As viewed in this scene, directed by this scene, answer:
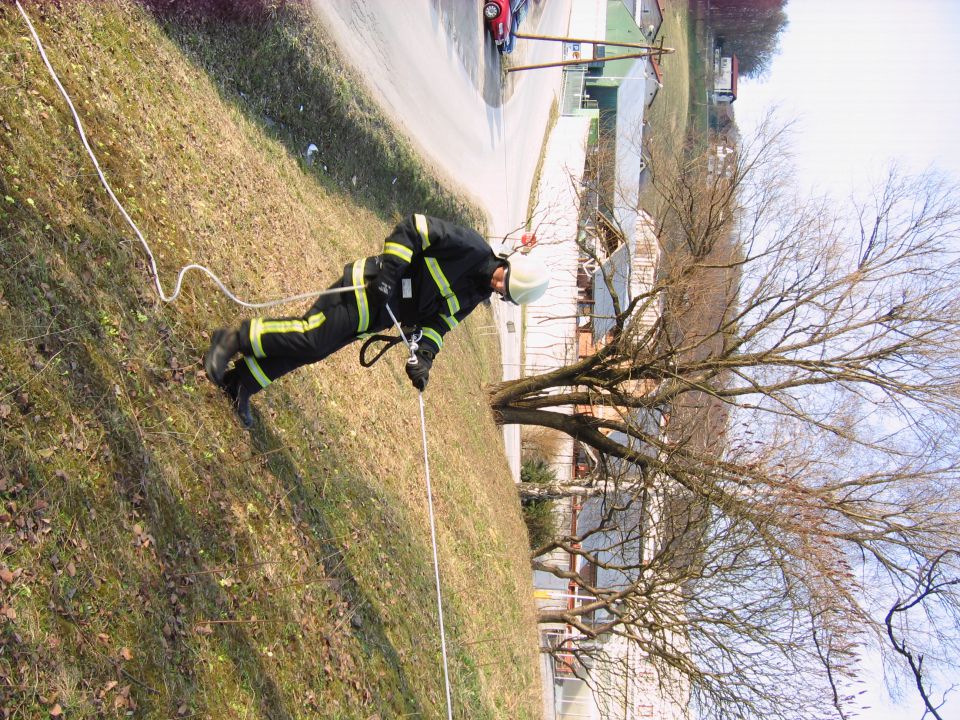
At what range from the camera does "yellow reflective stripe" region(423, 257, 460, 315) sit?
604 centimetres

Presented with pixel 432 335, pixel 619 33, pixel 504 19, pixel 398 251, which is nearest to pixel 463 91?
pixel 504 19

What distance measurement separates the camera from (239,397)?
20.1ft

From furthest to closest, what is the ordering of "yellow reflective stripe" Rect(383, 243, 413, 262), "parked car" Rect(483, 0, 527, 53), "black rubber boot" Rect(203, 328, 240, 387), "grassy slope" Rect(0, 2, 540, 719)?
"parked car" Rect(483, 0, 527, 53), "black rubber boot" Rect(203, 328, 240, 387), "yellow reflective stripe" Rect(383, 243, 413, 262), "grassy slope" Rect(0, 2, 540, 719)

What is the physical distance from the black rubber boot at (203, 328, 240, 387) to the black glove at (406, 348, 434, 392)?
1.33 metres

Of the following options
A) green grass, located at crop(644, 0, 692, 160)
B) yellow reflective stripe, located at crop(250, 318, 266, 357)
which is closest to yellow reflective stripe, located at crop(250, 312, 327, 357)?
yellow reflective stripe, located at crop(250, 318, 266, 357)

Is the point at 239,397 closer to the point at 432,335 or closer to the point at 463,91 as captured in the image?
the point at 432,335

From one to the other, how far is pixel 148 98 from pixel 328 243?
3.54m

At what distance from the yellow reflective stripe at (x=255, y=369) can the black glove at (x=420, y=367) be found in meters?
1.12

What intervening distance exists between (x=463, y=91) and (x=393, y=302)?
10859 millimetres

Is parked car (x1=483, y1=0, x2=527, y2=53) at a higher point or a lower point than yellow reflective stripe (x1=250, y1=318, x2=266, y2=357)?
higher

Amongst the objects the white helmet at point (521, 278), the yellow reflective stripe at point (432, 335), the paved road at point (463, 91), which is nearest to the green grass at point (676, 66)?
the paved road at point (463, 91)

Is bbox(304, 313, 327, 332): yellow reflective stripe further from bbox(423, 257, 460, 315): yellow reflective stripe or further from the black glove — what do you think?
bbox(423, 257, 460, 315): yellow reflective stripe

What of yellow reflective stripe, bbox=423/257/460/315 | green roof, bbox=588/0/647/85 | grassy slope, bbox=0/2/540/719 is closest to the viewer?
grassy slope, bbox=0/2/540/719

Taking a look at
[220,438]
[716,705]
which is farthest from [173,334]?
[716,705]
